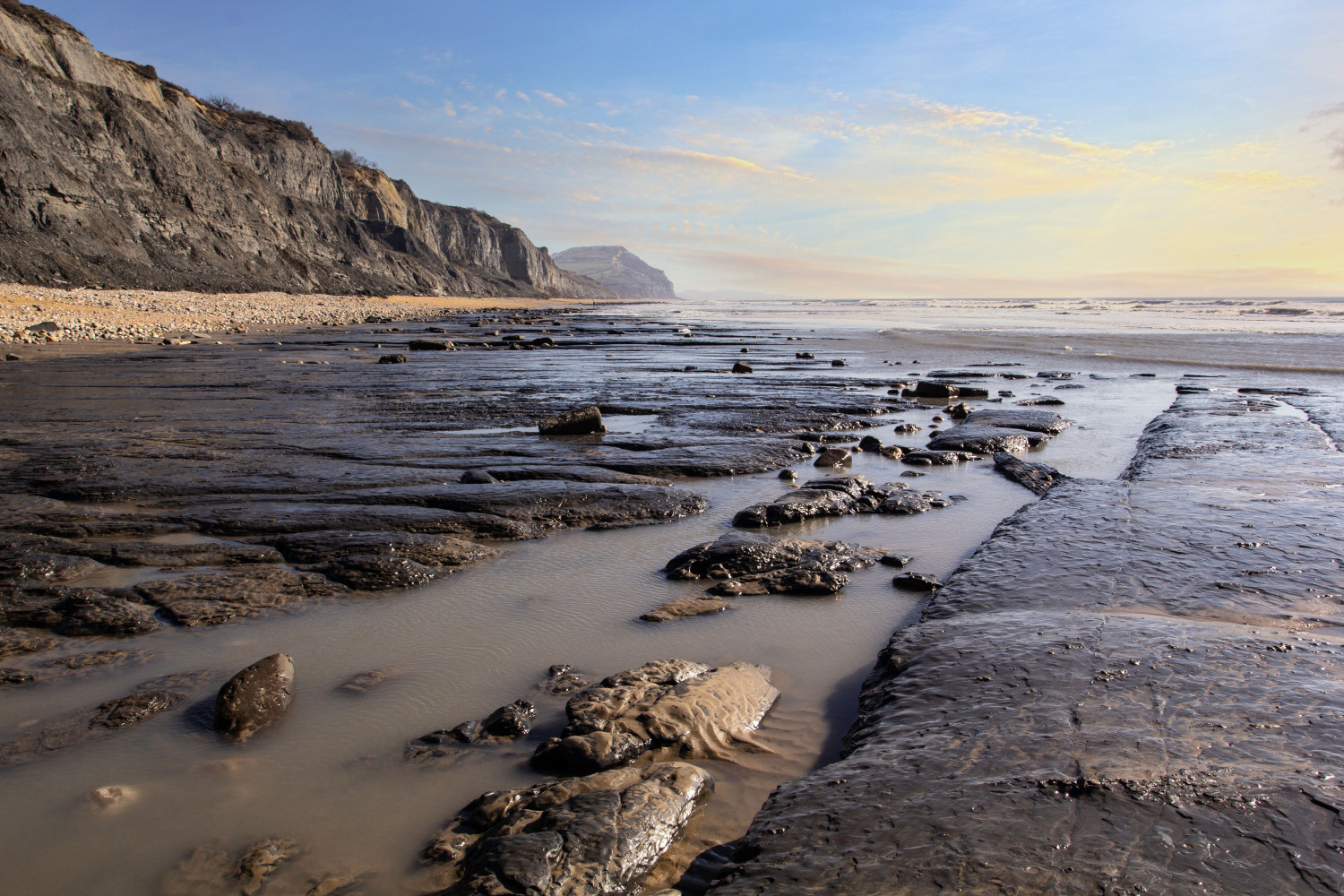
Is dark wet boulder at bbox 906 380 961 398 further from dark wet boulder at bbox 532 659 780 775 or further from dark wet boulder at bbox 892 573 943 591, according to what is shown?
dark wet boulder at bbox 532 659 780 775

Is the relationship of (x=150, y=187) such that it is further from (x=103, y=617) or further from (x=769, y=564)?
(x=769, y=564)

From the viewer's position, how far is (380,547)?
4.94 metres

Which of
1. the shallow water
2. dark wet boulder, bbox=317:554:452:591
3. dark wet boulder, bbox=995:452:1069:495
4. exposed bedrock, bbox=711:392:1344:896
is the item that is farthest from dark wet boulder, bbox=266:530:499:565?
dark wet boulder, bbox=995:452:1069:495

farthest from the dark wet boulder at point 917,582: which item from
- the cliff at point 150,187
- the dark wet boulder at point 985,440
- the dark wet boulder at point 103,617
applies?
the cliff at point 150,187

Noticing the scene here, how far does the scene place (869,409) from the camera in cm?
1178

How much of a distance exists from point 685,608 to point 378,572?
2034 millimetres

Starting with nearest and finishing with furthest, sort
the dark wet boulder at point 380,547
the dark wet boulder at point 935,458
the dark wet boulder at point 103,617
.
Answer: the dark wet boulder at point 103,617
the dark wet boulder at point 380,547
the dark wet boulder at point 935,458

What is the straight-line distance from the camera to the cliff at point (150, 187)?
3020cm

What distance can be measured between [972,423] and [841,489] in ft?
15.8

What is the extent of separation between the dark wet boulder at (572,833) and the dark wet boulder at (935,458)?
617 centimetres

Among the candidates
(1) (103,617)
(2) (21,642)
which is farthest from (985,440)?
(2) (21,642)

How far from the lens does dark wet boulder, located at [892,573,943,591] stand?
4512mm

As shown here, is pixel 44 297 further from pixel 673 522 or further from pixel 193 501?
pixel 673 522

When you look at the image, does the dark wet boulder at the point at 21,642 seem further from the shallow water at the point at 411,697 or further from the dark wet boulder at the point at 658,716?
the dark wet boulder at the point at 658,716
